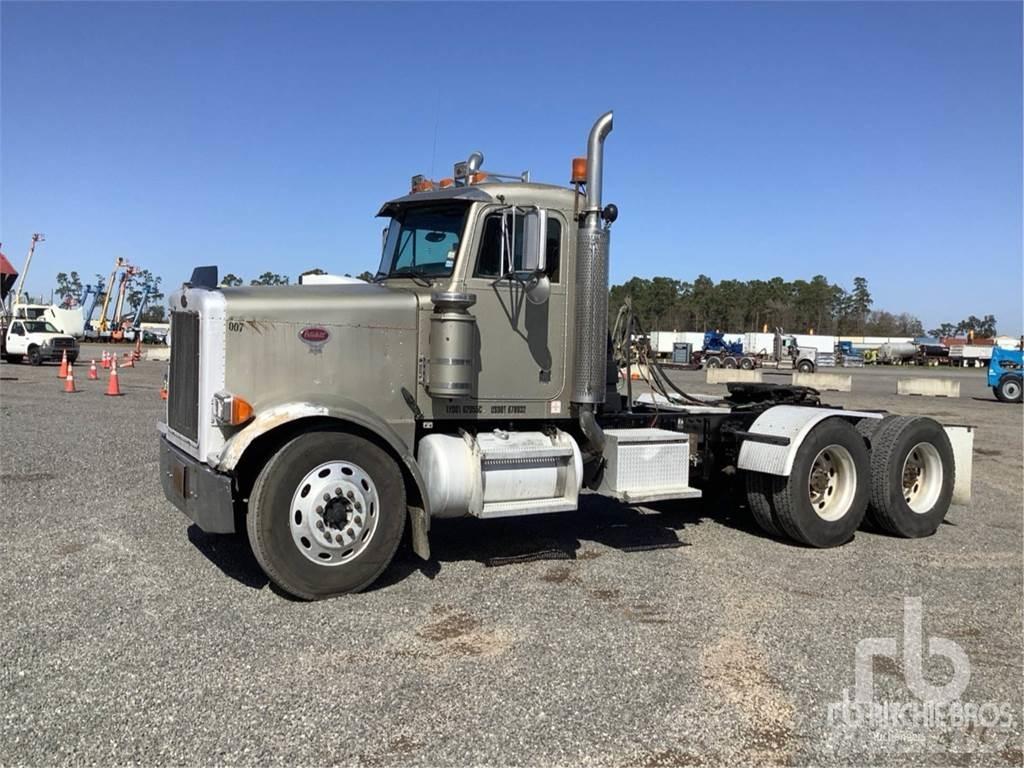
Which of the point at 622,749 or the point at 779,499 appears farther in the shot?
the point at 779,499

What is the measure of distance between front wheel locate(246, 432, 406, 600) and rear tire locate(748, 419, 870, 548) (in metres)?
3.38

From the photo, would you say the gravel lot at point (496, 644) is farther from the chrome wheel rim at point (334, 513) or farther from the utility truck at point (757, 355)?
the utility truck at point (757, 355)

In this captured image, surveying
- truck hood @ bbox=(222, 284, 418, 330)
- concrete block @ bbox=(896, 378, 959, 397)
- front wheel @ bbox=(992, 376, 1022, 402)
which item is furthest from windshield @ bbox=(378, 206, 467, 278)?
front wheel @ bbox=(992, 376, 1022, 402)

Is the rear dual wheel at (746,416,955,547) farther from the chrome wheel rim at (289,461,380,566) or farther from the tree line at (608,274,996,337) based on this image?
the tree line at (608,274,996,337)

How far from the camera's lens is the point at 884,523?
7.70 m

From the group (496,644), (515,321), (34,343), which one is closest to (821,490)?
(515,321)

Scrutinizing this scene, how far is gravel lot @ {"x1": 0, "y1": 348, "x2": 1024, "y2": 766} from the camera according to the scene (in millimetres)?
3596

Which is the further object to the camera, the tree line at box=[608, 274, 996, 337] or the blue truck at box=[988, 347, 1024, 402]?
the tree line at box=[608, 274, 996, 337]

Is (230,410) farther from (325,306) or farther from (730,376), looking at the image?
(730,376)

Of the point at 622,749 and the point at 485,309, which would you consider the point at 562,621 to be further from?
the point at 485,309

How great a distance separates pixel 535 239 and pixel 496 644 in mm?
2749

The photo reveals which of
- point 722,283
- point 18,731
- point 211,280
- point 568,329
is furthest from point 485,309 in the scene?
point 722,283

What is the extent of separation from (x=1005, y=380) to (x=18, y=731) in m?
31.2

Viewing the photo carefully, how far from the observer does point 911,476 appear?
26.3ft
